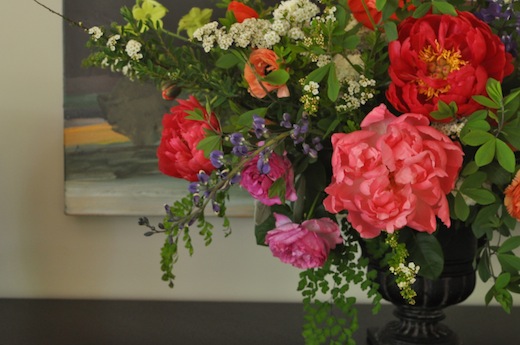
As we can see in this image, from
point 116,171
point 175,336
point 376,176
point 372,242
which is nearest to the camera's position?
point 376,176

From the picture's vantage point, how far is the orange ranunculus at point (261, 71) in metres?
0.69

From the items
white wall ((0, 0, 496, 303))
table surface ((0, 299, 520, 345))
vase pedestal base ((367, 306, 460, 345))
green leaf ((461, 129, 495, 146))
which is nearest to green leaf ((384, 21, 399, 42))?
green leaf ((461, 129, 495, 146))

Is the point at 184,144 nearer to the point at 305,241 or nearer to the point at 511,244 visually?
the point at 305,241

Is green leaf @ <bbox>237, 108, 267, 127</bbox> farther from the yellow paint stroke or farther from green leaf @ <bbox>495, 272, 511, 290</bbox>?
the yellow paint stroke

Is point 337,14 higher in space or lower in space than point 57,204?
higher

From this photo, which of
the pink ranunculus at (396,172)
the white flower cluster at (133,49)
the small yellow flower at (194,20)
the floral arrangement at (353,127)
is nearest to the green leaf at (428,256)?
the floral arrangement at (353,127)

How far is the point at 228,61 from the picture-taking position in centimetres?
71

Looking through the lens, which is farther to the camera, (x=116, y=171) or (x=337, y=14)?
(x=116, y=171)

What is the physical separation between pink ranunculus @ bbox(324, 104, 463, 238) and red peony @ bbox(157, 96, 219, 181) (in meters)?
0.16

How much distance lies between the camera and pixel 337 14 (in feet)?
2.22

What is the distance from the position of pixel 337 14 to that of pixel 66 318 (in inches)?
26.5

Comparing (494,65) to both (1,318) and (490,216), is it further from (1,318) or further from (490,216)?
(1,318)

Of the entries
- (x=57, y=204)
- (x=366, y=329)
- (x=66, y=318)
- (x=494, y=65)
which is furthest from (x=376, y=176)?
(x=57, y=204)

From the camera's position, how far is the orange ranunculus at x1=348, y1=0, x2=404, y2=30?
0.68 metres
